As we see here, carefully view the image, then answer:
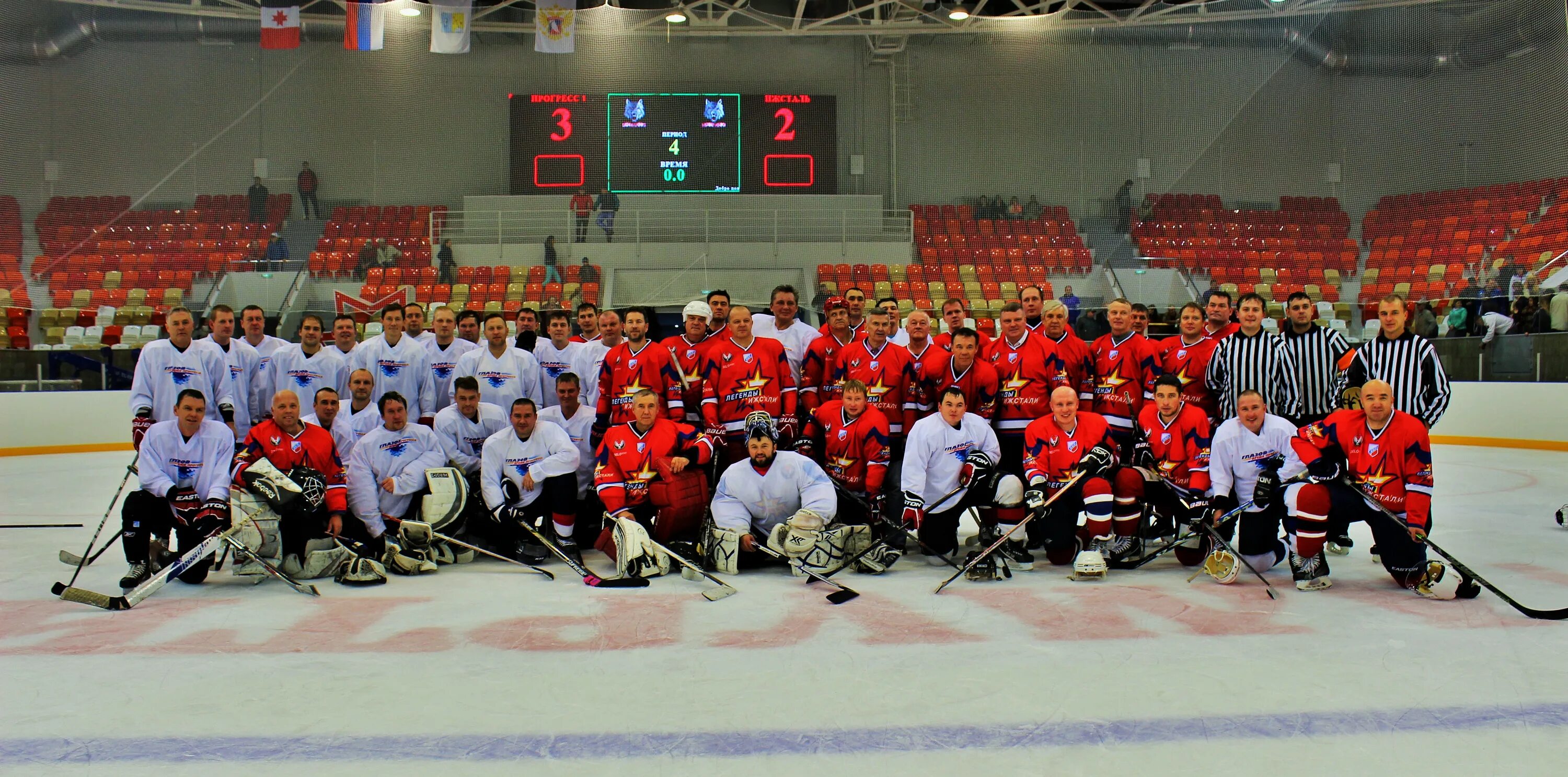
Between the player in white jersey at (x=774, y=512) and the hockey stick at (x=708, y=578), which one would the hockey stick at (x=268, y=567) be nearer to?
the hockey stick at (x=708, y=578)

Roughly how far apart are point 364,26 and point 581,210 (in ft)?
10.7

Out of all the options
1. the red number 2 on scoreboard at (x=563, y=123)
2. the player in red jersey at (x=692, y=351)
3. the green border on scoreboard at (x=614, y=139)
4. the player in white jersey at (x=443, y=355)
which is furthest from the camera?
the red number 2 on scoreboard at (x=563, y=123)

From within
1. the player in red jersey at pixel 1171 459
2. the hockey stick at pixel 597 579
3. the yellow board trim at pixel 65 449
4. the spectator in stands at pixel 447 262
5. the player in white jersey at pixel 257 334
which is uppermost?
the spectator in stands at pixel 447 262

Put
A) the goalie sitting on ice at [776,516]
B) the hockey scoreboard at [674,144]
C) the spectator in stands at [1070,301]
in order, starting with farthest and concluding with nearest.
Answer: the hockey scoreboard at [674,144] < the spectator in stands at [1070,301] < the goalie sitting on ice at [776,516]

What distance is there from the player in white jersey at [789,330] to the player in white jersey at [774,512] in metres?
0.95

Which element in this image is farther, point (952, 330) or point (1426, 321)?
point (1426, 321)

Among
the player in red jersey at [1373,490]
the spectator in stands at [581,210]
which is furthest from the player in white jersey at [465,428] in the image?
the spectator in stands at [581,210]

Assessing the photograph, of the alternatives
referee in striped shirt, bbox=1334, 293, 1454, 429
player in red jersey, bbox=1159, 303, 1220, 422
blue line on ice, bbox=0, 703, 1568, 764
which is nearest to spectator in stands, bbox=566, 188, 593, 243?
player in red jersey, bbox=1159, 303, 1220, 422

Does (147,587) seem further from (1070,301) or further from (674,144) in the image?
(674,144)

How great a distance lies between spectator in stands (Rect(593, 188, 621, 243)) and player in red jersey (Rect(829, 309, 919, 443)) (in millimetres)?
7622

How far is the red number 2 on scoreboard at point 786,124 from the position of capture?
14180 millimetres

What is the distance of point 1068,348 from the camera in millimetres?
5500

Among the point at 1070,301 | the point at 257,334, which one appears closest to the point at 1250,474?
the point at 1070,301

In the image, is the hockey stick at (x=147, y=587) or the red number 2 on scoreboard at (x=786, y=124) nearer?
the hockey stick at (x=147, y=587)
